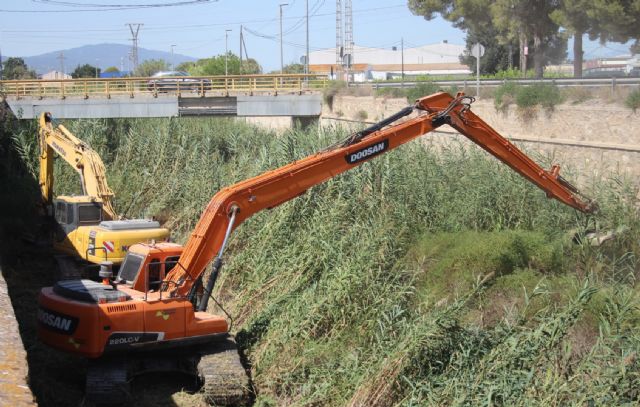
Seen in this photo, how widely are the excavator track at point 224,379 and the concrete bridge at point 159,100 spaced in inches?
767

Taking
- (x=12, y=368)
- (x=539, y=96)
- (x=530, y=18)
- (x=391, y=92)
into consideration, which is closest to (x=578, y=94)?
(x=539, y=96)

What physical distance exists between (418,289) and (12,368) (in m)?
8.05

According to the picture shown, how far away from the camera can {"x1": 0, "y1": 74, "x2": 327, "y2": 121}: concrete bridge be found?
2931cm

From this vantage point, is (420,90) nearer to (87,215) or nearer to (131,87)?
(131,87)

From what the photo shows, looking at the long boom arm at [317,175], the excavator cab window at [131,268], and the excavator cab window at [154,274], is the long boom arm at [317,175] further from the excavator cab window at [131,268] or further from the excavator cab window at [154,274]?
the excavator cab window at [131,268]

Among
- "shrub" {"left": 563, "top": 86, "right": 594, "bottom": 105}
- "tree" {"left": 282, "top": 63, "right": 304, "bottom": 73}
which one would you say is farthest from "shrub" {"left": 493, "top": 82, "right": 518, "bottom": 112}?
"tree" {"left": 282, "top": 63, "right": 304, "bottom": 73}

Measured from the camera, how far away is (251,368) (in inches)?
A: 460

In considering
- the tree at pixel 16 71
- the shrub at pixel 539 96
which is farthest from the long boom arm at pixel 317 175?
the tree at pixel 16 71

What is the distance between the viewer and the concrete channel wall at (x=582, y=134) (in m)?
18.5

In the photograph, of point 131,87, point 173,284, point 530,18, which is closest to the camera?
point 173,284

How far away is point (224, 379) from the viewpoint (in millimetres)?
10477

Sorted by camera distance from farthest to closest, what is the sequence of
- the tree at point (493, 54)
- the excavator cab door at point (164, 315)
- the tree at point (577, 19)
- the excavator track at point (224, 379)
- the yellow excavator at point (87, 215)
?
the tree at point (493, 54) → the tree at point (577, 19) → the yellow excavator at point (87, 215) → the excavator cab door at point (164, 315) → the excavator track at point (224, 379)

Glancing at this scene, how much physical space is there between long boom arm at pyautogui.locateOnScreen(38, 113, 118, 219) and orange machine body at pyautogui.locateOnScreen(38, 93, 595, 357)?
17.4 ft

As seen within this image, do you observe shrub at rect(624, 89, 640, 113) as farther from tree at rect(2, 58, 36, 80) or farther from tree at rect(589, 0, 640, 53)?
tree at rect(2, 58, 36, 80)
